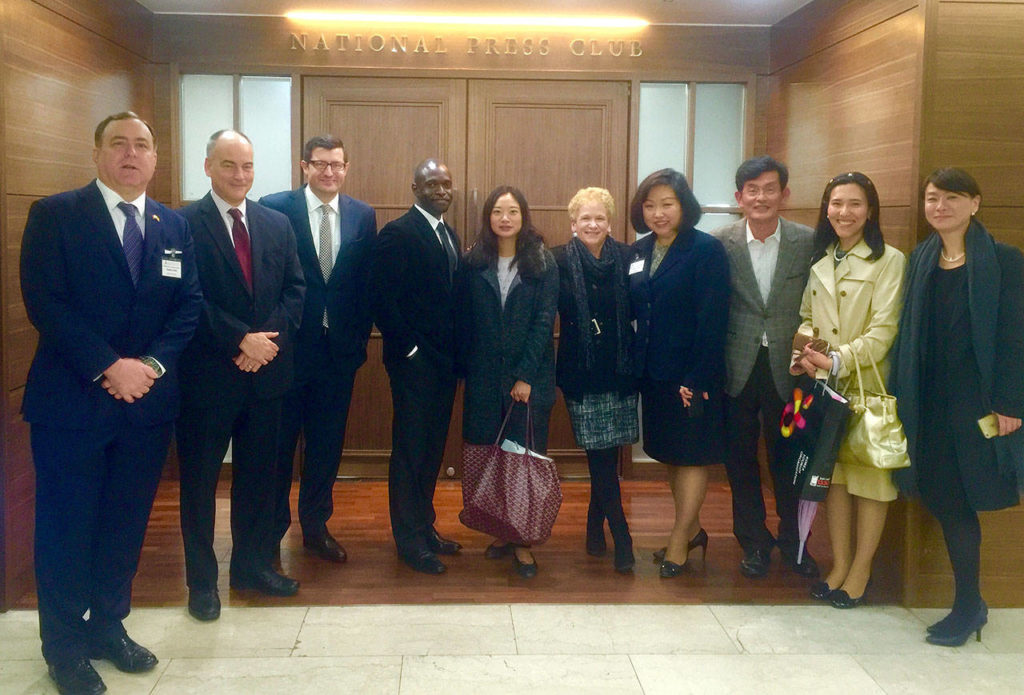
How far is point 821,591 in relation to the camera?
407cm

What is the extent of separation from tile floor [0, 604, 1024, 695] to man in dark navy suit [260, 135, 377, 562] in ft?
2.49

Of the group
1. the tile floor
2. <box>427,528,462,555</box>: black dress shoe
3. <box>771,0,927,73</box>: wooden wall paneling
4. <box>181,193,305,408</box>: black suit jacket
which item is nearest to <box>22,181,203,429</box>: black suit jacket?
<box>181,193,305,408</box>: black suit jacket

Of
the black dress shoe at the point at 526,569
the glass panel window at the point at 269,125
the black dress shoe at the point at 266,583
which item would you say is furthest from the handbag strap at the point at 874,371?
the glass panel window at the point at 269,125

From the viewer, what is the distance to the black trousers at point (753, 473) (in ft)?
14.3

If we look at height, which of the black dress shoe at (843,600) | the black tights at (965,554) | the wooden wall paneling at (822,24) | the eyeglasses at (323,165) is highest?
the wooden wall paneling at (822,24)

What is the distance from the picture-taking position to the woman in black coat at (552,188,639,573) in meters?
4.22

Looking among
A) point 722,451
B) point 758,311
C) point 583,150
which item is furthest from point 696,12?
point 722,451

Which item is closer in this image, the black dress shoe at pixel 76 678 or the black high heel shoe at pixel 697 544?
the black dress shoe at pixel 76 678

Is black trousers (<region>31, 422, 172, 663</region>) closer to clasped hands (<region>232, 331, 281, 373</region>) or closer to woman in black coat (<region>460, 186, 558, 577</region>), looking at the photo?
clasped hands (<region>232, 331, 281, 373</region>)

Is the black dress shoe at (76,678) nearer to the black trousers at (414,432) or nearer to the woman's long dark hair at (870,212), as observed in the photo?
the black trousers at (414,432)

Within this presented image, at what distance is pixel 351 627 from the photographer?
3723mm

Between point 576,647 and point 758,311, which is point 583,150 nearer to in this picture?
point 758,311

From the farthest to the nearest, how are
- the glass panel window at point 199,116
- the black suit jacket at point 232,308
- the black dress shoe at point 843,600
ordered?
the glass panel window at point 199,116 < the black dress shoe at point 843,600 < the black suit jacket at point 232,308

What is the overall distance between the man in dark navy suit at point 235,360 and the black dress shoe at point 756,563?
1975 millimetres
